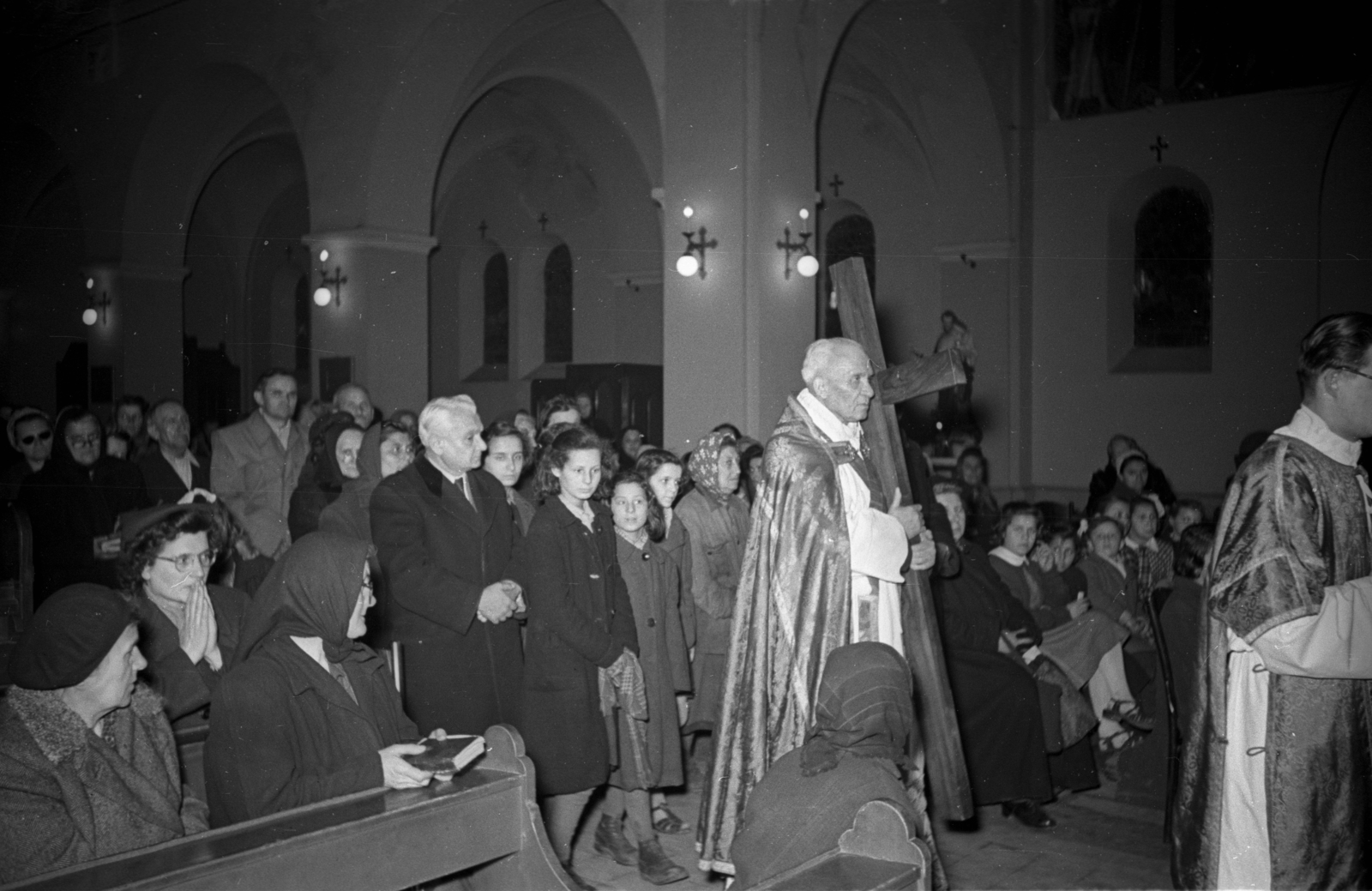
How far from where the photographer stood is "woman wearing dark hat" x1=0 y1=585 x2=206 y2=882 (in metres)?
2.78

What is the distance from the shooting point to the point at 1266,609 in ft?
10.7

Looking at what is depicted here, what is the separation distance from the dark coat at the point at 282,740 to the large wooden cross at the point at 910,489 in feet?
6.67

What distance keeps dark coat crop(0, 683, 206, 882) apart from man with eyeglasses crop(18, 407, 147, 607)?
11.1 feet

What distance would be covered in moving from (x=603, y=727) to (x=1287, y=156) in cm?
1280

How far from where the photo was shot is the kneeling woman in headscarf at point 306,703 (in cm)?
303

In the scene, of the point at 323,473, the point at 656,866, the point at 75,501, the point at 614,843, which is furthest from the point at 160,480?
the point at 656,866

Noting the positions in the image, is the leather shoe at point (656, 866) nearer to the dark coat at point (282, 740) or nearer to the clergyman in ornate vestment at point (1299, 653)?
the dark coat at point (282, 740)

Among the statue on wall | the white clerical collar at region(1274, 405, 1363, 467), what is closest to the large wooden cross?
the white clerical collar at region(1274, 405, 1363, 467)

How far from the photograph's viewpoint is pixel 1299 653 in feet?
10.7

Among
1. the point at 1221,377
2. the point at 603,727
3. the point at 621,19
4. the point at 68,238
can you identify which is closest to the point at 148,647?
the point at 603,727

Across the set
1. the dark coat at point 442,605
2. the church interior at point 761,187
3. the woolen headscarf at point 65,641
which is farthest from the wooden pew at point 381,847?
the church interior at point 761,187

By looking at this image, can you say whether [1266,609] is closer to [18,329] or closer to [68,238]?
[68,238]

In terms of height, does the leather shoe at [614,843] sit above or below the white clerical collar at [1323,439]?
below

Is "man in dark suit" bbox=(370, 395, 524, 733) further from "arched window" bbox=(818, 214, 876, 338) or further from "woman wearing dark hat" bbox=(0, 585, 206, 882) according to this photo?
"arched window" bbox=(818, 214, 876, 338)
